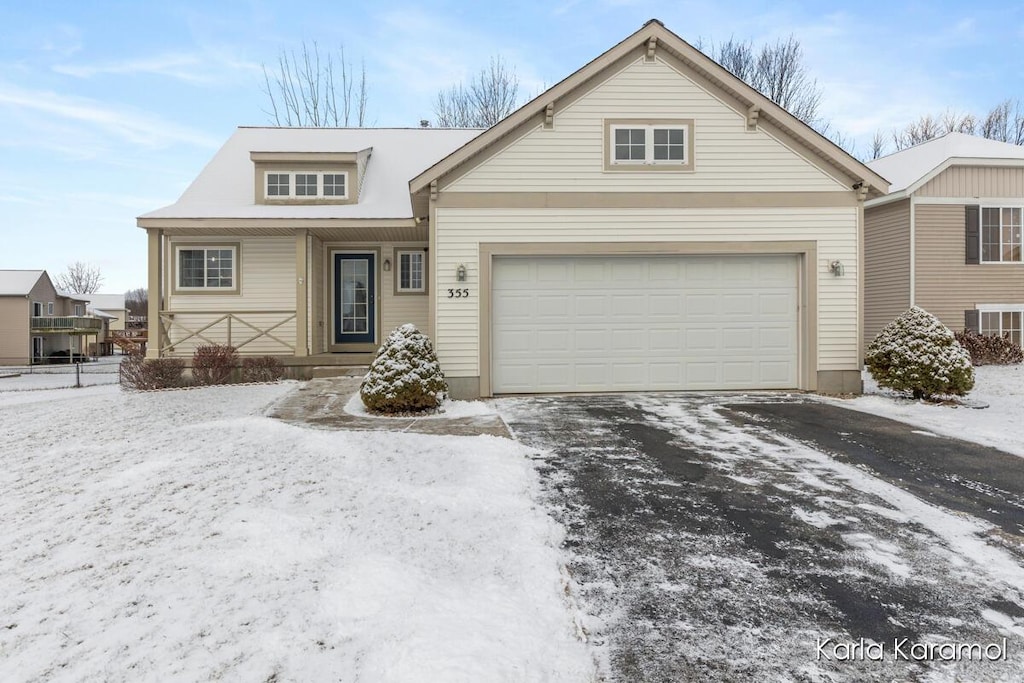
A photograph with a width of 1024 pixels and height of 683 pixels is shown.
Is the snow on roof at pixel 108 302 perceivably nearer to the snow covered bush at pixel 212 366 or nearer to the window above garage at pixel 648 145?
the snow covered bush at pixel 212 366

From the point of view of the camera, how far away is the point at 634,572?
3.28 metres

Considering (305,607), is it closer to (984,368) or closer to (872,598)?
(872,598)

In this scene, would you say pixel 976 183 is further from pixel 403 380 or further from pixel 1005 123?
pixel 1005 123

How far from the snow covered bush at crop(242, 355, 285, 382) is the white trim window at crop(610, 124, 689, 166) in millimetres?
8014

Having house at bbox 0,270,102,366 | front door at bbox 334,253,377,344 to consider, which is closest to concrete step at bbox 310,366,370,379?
front door at bbox 334,253,377,344

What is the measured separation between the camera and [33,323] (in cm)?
3316

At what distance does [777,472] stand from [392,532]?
361 cm

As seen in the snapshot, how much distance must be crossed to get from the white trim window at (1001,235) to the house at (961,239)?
2 cm

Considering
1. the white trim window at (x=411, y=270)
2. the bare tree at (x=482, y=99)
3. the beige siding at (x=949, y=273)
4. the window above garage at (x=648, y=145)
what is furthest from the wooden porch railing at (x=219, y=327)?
the bare tree at (x=482, y=99)

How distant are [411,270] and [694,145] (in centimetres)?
712

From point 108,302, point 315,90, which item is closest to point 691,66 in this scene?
point 315,90

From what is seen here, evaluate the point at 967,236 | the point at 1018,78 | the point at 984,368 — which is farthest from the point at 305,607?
the point at 1018,78

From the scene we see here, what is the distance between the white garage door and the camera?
938 centimetres

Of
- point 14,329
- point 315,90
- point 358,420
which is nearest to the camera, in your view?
point 358,420
